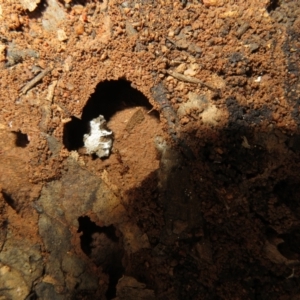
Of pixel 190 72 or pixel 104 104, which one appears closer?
pixel 190 72

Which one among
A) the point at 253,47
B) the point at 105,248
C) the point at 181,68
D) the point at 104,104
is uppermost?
the point at 253,47

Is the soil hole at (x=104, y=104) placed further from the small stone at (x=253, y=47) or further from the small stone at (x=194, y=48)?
the small stone at (x=253, y=47)

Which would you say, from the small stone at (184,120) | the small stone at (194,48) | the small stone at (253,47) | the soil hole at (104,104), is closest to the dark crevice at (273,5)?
the small stone at (253,47)

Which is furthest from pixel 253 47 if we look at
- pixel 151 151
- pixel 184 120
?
pixel 151 151

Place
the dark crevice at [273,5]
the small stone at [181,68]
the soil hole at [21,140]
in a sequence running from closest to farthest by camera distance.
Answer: the dark crevice at [273,5]
the small stone at [181,68]
the soil hole at [21,140]

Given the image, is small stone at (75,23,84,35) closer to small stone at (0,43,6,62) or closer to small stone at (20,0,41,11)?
small stone at (20,0,41,11)

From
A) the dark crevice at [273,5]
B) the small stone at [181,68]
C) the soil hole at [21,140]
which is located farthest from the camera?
the soil hole at [21,140]

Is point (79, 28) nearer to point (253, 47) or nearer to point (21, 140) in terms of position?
point (21, 140)

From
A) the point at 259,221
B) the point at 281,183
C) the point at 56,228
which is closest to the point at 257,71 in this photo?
the point at 281,183
